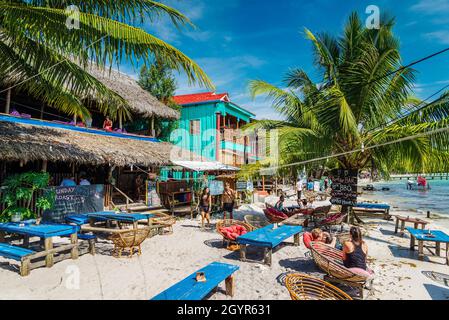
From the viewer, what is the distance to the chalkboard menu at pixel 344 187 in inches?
405

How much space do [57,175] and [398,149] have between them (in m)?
11.7

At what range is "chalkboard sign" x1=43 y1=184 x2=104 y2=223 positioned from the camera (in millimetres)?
8180

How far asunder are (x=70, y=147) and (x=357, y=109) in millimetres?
9348

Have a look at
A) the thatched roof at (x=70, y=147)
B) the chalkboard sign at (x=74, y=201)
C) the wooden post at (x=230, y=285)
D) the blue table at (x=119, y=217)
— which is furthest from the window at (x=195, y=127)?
the wooden post at (x=230, y=285)

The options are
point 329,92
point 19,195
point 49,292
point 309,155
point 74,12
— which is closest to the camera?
point 74,12

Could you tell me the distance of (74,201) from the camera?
8.75m

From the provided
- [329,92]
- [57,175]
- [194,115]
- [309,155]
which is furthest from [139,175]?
[329,92]

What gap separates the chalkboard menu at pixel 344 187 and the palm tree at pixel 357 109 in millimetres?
444

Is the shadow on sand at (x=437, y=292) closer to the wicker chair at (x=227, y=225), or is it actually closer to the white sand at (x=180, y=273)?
the white sand at (x=180, y=273)

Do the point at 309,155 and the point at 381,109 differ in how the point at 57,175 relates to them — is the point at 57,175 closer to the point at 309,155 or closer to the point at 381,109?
the point at 309,155

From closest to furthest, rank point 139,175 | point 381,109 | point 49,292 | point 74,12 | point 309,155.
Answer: point 74,12 < point 49,292 < point 381,109 < point 309,155 < point 139,175

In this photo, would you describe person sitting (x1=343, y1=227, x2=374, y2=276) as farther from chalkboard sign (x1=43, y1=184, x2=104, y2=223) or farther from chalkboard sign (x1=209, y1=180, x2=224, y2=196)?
chalkboard sign (x1=209, y1=180, x2=224, y2=196)

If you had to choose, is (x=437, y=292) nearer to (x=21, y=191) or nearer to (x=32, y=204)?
(x=21, y=191)

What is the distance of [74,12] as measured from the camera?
4.27 m
